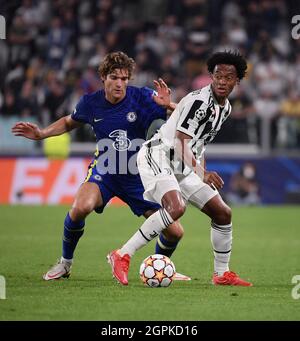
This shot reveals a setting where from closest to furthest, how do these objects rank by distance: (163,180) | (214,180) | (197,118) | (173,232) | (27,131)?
(214,180) < (197,118) < (163,180) < (173,232) < (27,131)

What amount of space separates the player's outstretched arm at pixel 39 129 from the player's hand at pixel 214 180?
1.81 metres

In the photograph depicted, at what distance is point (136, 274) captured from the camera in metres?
9.41

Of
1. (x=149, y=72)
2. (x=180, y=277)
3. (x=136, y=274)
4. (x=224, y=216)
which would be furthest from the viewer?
(x=149, y=72)

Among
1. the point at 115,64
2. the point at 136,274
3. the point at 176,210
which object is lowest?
the point at 136,274

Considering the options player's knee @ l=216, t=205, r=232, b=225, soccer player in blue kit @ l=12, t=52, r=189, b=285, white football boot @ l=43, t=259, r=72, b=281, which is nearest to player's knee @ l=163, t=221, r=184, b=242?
soccer player in blue kit @ l=12, t=52, r=189, b=285

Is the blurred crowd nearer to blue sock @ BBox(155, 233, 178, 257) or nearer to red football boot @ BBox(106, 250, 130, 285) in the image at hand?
blue sock @ BBox(155, 233, 178, 257)

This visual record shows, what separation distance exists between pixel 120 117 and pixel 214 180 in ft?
4.91

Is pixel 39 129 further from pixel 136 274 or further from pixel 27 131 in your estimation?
pixel 136 274

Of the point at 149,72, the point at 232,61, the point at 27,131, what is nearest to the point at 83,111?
the point at 27,131

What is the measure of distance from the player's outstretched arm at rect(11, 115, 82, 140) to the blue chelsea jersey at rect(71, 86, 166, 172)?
102mm

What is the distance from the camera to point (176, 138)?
8320 millimetres

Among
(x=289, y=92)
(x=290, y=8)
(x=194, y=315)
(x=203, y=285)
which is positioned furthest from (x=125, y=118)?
(x=290, y=8)

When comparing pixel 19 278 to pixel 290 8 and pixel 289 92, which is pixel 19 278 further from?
pixel 290 8

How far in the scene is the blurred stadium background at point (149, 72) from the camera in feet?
62.6
